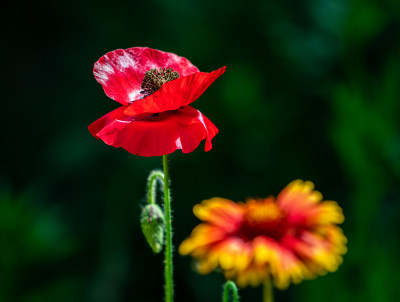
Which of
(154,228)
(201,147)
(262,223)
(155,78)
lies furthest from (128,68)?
(201,147)

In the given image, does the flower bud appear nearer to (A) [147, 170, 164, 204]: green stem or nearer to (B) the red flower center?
(A) [147, 170, 164, 204]: green stem

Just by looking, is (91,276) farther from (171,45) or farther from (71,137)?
(171,45)

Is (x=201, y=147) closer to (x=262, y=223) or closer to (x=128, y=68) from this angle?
(x=262, y=223)

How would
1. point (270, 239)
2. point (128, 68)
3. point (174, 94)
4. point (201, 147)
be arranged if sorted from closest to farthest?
1. point (174, 94)
2. point (128, 68)
3. point (270, 239)
4. point (201, 147)

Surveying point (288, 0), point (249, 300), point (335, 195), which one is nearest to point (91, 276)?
point (249, 300)

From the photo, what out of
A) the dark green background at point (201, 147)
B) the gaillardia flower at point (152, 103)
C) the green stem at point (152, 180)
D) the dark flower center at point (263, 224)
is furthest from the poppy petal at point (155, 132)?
the dark green background at point (201, 147)

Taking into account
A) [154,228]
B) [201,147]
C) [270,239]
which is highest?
[201,147]

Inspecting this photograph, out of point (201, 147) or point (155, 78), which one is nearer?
point (155, 78)
